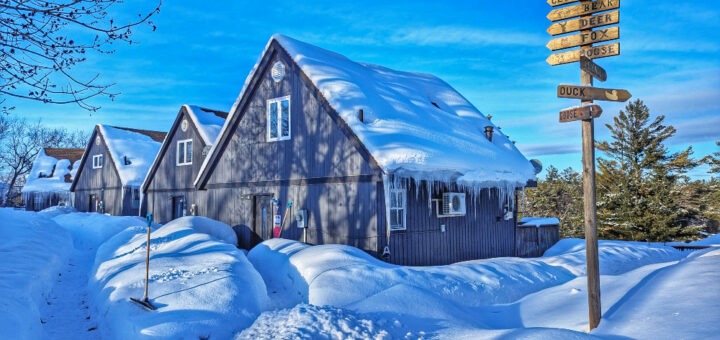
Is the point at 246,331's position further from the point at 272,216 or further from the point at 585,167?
the point at 272,216

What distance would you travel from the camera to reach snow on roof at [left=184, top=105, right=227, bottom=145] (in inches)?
821

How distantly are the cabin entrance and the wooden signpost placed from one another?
10405 mm

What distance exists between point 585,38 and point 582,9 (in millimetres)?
480

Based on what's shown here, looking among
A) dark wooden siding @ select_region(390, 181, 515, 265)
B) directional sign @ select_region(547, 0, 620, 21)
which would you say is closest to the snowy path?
dark wooden siding @ select_region(390, 181, 515, 265)

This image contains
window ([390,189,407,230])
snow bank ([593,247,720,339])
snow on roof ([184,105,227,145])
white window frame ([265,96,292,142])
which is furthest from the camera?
snow on roof ([184,105,227,145])

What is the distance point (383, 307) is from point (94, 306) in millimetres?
5679

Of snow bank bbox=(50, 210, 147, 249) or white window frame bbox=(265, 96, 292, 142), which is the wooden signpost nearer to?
white window frame bbox=(265, 96, 292, 142)

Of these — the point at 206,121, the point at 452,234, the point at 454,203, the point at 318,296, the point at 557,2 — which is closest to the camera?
the point at 557,2

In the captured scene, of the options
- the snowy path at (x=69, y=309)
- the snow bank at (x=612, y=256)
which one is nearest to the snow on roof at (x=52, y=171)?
the snowy path at (x=69, y=309)

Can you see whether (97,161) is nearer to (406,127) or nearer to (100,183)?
(100,183)

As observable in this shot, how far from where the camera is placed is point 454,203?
14.0 m

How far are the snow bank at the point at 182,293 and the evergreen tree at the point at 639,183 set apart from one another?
885 inches

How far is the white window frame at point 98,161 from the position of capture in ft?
98.2

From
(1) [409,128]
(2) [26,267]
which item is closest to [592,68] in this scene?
(1) [409,128]
